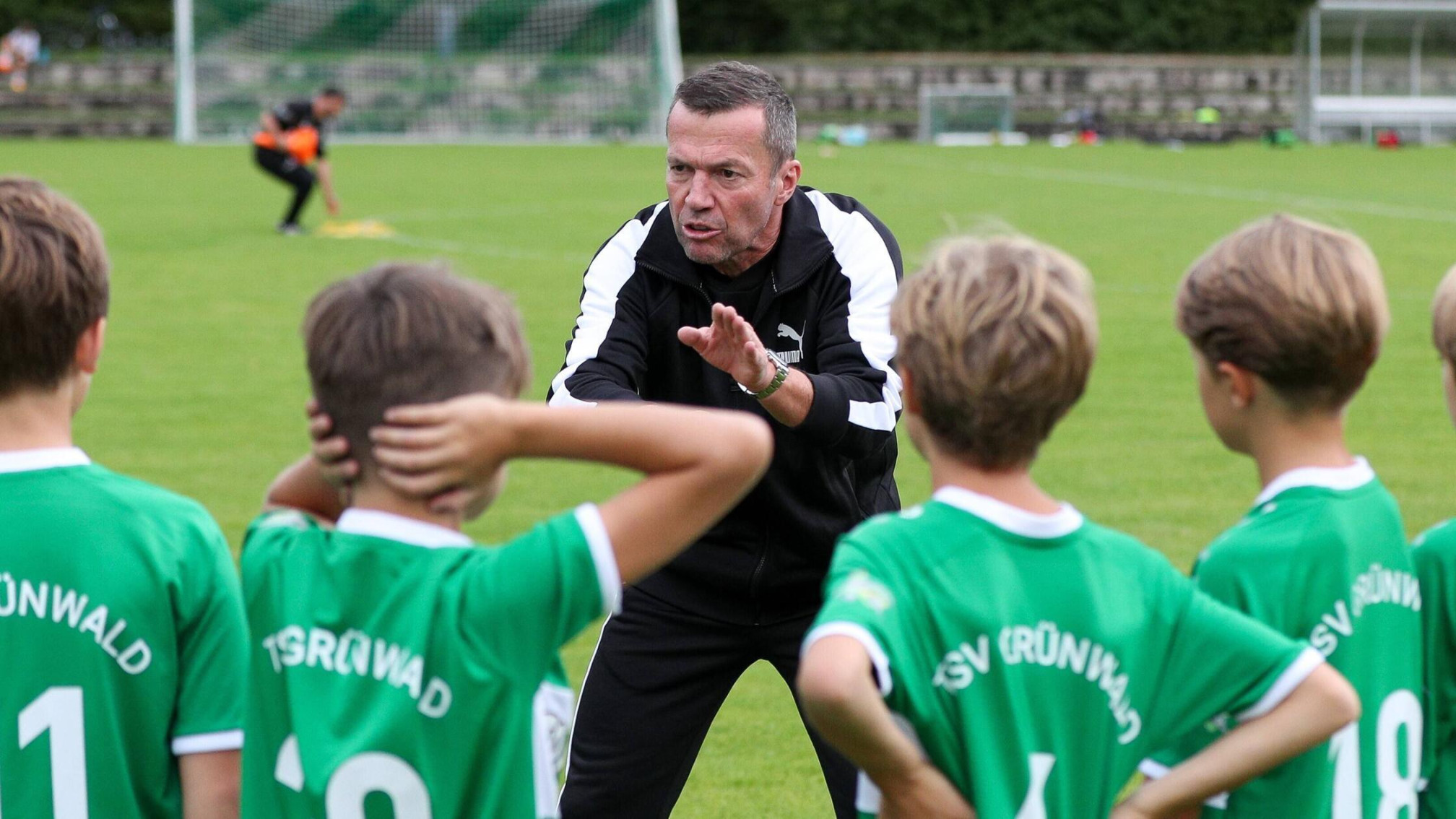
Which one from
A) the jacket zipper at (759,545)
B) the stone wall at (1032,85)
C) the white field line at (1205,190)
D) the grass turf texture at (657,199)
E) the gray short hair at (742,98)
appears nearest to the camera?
the jacket zipper at (759,545)

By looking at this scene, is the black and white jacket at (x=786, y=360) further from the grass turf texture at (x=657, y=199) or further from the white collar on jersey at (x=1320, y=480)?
the white collar on jersey at (x=1320, y=480)

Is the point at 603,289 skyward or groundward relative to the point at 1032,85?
skyward

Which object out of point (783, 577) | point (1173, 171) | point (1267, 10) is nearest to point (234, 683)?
point (783, 577)

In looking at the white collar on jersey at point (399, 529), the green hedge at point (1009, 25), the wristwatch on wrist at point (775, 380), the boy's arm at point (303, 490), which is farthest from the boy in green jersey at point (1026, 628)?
the green hedge at point (1009, 25)

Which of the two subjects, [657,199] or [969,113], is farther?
[969,113]

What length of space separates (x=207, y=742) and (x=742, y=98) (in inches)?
90.0

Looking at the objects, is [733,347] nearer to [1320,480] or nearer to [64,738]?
[1320,480]

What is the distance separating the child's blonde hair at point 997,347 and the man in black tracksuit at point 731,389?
1.37 m

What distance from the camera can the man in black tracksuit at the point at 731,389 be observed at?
12.7 feet

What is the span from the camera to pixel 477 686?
2211 millimetres

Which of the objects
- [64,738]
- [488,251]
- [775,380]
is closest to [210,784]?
[64,738]

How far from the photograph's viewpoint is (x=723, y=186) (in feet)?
13.3

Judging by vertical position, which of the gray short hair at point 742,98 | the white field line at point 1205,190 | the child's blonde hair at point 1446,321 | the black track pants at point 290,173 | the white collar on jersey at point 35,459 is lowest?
the white field line at point 1205,190

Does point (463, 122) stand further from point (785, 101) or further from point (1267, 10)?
point (785, 101)
